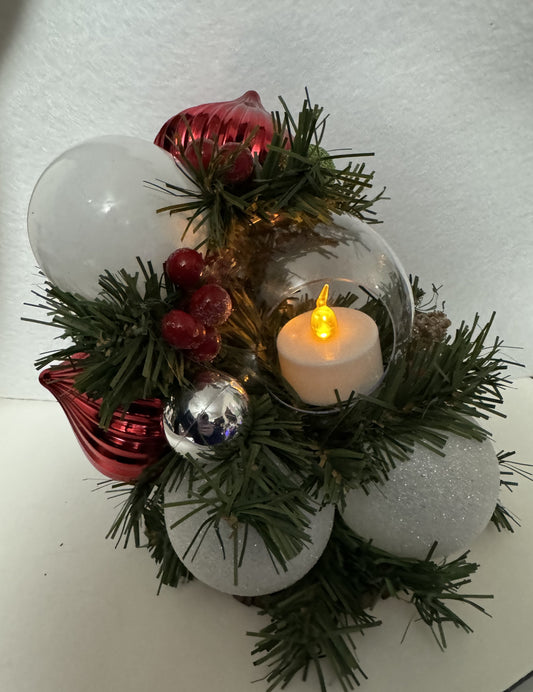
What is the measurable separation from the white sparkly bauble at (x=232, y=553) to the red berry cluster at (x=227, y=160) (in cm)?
19

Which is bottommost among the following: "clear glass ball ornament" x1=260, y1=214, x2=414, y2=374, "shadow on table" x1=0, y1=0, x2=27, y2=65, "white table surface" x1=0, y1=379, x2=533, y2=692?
"white table surface" x1=0, y1=379, x2=533, y2=692

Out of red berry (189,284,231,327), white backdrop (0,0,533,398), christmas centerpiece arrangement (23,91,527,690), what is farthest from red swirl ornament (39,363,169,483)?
white backdrop (0,0,533,398)

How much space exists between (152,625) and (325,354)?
0.80 feet

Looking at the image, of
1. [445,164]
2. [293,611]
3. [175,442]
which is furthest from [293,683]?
[445,164]

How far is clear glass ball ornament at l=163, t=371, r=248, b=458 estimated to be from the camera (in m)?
0.34

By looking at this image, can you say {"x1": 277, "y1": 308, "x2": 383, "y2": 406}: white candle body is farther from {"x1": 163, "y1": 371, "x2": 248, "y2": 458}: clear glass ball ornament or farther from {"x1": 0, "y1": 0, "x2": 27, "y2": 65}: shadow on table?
{"x1": 0, "y1": 0, "x2": 27, "y2": 65}: shadow on table

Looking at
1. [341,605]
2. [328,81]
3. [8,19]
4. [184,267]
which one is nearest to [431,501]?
[341,605]

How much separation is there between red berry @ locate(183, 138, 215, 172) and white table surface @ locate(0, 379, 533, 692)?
0.31 metres

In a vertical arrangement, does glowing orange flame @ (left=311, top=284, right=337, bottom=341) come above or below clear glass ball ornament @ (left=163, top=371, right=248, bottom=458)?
above

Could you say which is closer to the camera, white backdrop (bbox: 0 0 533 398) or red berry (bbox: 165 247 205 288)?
red berry (bbox: 165 247 205 288)

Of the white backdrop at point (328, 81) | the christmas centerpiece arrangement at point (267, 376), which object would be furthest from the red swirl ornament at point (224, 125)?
the white backdrop at point (328, 81)

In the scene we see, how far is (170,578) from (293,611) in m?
0.10

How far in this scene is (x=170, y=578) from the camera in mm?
438

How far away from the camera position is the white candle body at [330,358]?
35 centimetres
